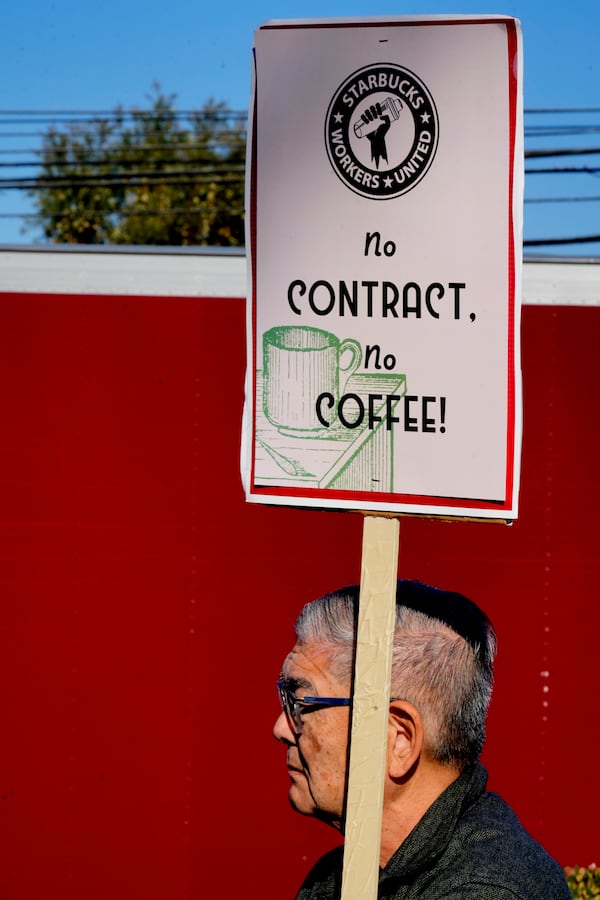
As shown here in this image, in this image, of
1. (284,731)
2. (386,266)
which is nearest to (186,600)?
(284,731)

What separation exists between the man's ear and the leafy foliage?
2622 millimetres

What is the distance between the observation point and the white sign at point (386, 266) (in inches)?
61.0

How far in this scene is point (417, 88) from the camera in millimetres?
1568

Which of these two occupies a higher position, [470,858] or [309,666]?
[309,666]

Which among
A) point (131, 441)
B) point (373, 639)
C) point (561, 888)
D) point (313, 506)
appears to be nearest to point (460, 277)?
point (313, 506)

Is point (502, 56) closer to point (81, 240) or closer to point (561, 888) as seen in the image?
point (561, 888)

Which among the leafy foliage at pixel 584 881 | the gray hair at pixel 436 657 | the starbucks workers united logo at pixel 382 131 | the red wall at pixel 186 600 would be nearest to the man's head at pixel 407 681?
the gray hair at pixel 436 657

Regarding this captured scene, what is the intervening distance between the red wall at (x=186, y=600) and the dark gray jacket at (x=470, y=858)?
241 centimetres

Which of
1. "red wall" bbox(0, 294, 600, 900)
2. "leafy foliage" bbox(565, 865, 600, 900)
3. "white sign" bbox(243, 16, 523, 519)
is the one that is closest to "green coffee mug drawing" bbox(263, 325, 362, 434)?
"white sign" bbox(243, 16, 523, 519)

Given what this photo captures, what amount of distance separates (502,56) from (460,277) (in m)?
0.32

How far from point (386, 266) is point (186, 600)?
2.77 m

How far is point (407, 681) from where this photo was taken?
1710mm

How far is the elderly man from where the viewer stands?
65.4 inches

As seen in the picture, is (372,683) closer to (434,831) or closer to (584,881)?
(434,831)
